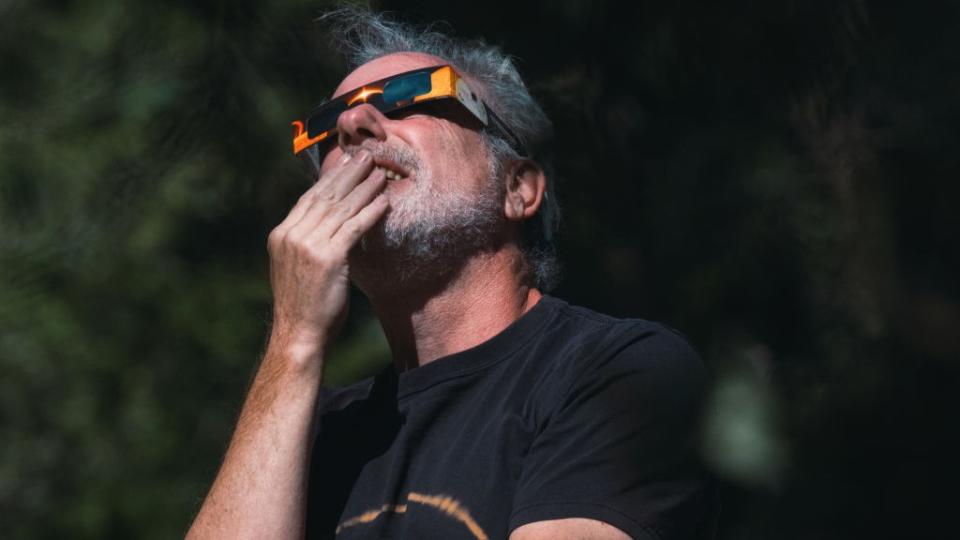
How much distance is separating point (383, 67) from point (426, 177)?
269 millimetres

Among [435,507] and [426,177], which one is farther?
[426,177]

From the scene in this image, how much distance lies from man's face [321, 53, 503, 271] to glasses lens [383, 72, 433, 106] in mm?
26

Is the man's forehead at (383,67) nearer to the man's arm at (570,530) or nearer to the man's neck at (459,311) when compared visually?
the man's neck at (459,311)

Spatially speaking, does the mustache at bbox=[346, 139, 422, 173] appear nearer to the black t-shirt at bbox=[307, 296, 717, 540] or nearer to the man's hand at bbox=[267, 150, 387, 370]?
the man's hand at bbox=[267, 150, 387, 370]

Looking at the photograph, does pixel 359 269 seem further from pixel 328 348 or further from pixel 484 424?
→ pixel 484 424

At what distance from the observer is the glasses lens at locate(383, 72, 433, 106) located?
205 centimetres

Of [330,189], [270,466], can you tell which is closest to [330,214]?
[330,189]

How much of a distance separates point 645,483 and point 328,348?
64 centimetres

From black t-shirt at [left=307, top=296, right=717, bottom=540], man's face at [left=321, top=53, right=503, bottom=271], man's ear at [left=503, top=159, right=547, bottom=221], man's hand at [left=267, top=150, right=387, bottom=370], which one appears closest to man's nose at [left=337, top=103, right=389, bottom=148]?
man's face at [left=321, top=53, right=503, bottom=271]

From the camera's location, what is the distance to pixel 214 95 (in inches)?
77.0

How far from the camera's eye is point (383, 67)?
7.00 feet

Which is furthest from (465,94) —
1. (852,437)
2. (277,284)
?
(852,437)

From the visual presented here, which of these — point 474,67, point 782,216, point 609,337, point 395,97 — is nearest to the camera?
point 782,216

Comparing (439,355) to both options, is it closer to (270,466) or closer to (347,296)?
(347,296)
